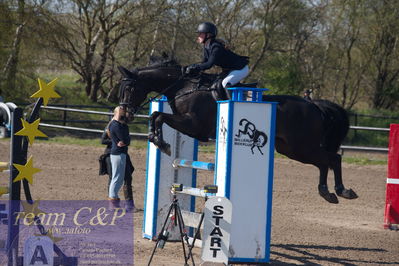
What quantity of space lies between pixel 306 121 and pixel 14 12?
19123 millimetres

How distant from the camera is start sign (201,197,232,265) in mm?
5320

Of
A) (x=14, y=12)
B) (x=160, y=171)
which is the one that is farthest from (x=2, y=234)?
(x=14, y=12)

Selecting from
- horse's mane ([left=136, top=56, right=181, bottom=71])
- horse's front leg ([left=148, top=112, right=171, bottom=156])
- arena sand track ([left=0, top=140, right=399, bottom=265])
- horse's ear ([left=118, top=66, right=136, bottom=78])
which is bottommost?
arena sand track ([left=0, top=140, right=399, bottom=265])

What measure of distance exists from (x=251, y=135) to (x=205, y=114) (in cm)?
129

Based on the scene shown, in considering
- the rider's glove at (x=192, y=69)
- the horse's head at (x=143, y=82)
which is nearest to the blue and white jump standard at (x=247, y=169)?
the rider's glove at (x=192, y=69)

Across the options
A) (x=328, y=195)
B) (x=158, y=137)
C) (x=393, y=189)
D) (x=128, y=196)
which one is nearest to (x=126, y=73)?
(x=158, y=137)

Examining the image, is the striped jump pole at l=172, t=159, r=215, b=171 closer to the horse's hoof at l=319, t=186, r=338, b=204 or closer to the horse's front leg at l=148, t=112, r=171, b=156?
the horse's front leg at l=148, t=112, r=171, b=156

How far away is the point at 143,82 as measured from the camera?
24.1ft

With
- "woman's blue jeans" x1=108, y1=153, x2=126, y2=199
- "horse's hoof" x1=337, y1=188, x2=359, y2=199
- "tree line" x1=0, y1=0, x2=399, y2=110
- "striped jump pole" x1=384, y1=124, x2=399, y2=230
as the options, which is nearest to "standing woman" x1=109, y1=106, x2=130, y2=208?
"woman's blue jeans" x1=108, y1=153, x2=126, y2=199

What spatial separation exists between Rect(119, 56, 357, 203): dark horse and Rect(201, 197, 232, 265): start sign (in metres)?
1.66

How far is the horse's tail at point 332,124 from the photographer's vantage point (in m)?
7.63

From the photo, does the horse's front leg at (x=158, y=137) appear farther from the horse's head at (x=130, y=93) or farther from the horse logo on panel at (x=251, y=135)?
the horse logo on panel at (x=251, y=135)

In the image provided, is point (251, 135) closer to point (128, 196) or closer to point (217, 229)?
point (217, 229)

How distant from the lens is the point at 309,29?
29.2 meters
